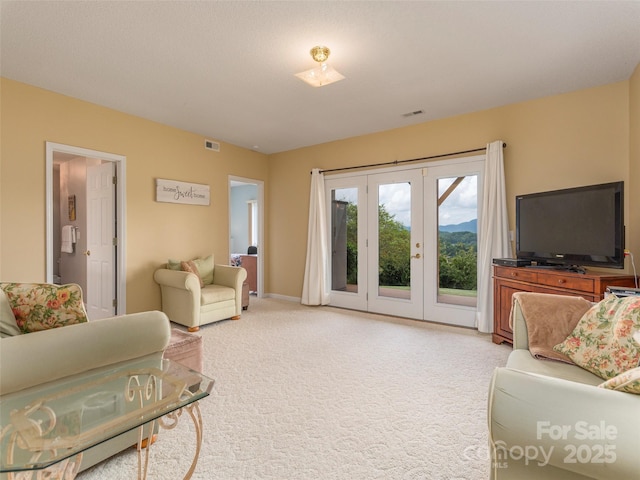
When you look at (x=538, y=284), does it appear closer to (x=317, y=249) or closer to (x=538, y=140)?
(x=538, y=140)

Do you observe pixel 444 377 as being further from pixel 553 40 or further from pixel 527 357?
pixel 553 40

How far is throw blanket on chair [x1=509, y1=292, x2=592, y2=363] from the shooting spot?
1.87 m

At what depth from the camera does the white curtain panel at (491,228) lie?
3.76 meters

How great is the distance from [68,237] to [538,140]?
682cm

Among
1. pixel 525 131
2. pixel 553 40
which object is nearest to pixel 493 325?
pixel 525 131

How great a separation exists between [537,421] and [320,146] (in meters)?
5.07

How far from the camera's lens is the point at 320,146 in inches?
217

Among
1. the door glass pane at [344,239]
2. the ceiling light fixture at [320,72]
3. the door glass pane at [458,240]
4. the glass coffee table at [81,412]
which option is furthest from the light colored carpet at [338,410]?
the ceiling light fixture at [320,72]

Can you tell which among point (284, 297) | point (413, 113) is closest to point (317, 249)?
point (284, 297)

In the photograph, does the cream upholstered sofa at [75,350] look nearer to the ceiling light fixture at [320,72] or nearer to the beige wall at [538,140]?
the ceiling light fixture at [320,72]

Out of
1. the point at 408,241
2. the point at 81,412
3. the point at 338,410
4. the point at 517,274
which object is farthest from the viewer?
the point at 408,241

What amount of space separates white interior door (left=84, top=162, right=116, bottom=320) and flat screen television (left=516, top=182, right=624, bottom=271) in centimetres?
496

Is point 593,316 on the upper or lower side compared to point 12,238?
lower

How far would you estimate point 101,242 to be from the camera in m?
4.29
